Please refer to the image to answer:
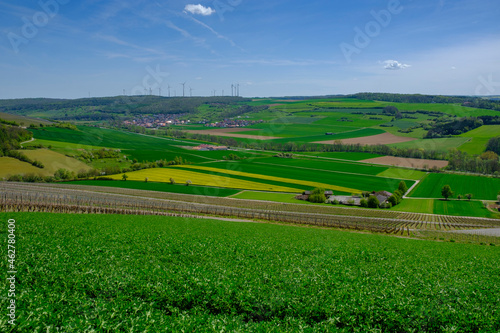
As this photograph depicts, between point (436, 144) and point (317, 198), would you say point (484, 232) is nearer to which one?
point (317, 198)

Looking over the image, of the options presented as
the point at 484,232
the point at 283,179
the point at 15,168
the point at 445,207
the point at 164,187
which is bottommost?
the point at 445,207

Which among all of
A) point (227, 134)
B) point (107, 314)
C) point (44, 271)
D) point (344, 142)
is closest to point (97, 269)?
point (44, 271)

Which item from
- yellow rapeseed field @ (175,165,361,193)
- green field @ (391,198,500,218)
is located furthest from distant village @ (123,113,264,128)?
green field @ (391,198,500,218)

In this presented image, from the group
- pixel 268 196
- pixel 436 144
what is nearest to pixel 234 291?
pixel 268 196

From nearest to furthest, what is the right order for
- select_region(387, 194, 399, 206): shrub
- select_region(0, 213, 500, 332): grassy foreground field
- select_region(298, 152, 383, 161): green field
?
select_region(0, 213, 500, 332): grassy foreground field < select_region(387, 194, 399, 206): shrub < select_region(298, 152, 383, 161): green field

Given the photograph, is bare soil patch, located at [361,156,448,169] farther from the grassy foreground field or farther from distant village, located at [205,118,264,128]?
distant village, located at [205,118,264,128]

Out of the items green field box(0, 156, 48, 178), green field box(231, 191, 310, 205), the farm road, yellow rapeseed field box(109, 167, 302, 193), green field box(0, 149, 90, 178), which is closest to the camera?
the farm road

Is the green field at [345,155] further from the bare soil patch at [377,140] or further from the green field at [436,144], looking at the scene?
the bare soil patch at [377,140]
